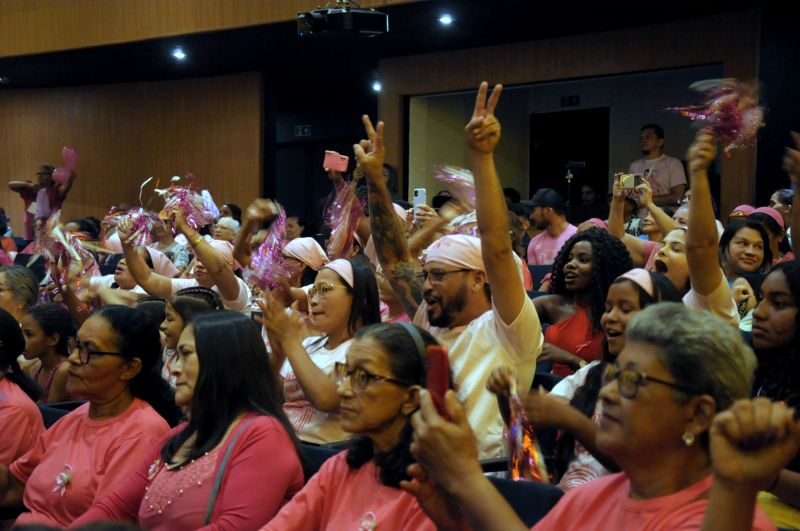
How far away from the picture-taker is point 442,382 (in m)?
1.91

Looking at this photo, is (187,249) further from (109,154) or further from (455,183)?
(109,154)

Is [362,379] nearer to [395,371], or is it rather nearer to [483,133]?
[395,371]

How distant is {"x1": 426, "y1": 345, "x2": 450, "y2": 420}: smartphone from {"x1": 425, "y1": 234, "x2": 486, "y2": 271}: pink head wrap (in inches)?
48.0

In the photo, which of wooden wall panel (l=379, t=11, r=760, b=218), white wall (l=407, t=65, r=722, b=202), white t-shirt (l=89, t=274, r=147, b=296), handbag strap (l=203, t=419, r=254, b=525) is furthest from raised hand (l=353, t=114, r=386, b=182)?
white wall (l=407, t=65, r=722, b=202)

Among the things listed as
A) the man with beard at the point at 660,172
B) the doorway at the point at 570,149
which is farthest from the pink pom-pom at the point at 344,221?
the doorway at the point at 570,149

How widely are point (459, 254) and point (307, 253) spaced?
5.04 feet

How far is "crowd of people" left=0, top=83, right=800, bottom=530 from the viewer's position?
171cm

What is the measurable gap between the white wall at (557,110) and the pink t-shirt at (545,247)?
10.5 ft

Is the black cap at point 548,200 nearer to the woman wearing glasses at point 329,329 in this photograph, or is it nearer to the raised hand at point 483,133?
the woman wearing glasses at point 329,329

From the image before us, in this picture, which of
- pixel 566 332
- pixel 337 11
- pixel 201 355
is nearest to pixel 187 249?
pixel 337 11

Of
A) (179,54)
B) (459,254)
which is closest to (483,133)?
(459,254)

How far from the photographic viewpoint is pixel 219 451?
2.63 m

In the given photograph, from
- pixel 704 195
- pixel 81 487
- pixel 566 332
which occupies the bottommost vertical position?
pixel 81 487

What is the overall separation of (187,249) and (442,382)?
561 cm
